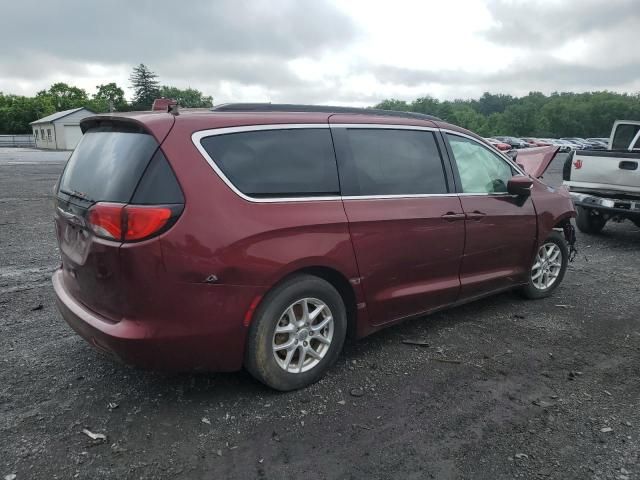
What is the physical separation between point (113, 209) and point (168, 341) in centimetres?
77

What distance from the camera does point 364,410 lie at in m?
3.17

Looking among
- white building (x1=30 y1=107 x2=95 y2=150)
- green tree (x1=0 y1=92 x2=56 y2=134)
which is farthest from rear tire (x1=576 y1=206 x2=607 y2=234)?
green tree (x1=0 y1=92 x2=56 y2=134)

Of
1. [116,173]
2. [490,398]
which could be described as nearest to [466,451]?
[490,398]

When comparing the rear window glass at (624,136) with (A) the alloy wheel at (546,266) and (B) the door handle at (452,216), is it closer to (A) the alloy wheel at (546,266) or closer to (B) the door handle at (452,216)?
(A) the alloy wheel at (546,266)

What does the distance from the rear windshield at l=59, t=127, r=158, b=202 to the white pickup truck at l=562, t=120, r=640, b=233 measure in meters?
7.50

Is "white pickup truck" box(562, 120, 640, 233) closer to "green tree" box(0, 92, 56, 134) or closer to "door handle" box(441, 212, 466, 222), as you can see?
"door handle" box(441, 212, 466, 222)

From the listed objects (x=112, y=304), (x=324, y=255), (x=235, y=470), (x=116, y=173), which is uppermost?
(x=116, y=173)

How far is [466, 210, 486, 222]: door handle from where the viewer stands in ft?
13.9

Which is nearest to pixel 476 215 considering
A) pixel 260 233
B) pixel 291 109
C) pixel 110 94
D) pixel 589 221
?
pixel 291 109

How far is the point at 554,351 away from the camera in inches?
161

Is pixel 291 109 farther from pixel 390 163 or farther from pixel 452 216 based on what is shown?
pixel 452 216

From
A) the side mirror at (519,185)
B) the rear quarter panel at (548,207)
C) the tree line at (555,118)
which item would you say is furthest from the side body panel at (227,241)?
the tree line at (555,118)

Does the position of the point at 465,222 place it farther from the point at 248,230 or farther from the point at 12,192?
the point at 12,192

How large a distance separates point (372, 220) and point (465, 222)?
1023mm
